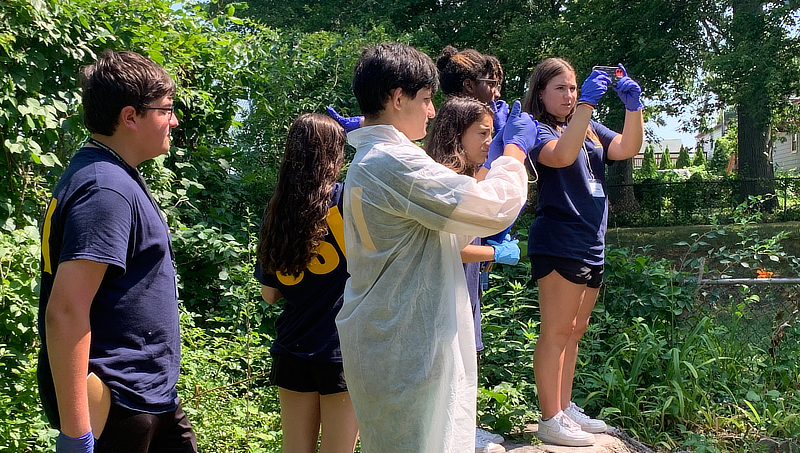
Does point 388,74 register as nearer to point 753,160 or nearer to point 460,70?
point 460,70

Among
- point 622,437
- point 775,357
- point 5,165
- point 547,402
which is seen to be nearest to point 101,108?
point 5,165

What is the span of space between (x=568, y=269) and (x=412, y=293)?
1.54 metres

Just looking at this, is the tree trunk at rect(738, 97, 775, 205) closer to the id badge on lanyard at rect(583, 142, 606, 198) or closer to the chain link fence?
the chain link fence

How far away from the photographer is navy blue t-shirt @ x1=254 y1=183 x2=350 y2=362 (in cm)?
261

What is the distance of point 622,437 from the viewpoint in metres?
3.71

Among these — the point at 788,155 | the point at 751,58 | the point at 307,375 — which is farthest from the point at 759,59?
the point at 788,155

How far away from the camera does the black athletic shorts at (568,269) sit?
10.9 ft

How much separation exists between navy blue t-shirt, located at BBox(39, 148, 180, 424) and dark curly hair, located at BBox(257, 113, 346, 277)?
650mm

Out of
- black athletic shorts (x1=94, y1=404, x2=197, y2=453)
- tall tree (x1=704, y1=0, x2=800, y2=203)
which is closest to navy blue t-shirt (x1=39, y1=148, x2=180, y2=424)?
black athletic shorts (x1=94, y1=404, x2=197, y2=453)

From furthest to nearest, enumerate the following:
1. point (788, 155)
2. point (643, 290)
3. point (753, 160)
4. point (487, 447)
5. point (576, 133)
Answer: point (788, 155)
point (753, 160)
point (643, 290)
point (487, 447)
point (576, 133)

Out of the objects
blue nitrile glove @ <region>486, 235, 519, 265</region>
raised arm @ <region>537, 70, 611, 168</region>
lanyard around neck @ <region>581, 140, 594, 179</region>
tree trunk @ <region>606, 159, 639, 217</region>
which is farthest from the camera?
tree trunk @ <region>606, 159, 639, 217</region>

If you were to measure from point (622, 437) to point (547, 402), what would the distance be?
0.64m

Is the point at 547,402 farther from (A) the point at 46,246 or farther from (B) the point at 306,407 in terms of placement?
(A) the point at 46,246

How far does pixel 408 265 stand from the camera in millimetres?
2012
